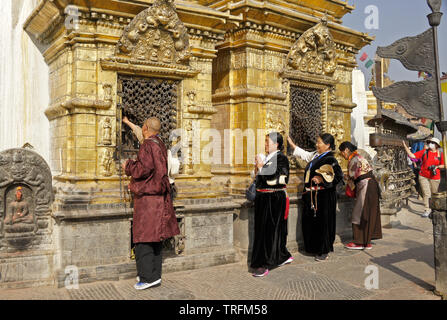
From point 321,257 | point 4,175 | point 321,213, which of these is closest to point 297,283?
→ point 321,257

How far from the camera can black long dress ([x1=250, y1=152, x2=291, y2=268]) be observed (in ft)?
18.8

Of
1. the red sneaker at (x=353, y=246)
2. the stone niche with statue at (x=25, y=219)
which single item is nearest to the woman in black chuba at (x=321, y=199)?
the red sneaker at (x=353, y=246)

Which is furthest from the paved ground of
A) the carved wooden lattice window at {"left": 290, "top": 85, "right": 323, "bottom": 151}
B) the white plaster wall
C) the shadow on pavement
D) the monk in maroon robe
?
the white plaster wall

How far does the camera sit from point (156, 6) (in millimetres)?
5512

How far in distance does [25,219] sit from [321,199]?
4.31m

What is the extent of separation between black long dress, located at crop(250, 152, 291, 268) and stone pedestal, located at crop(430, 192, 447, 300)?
198 cm

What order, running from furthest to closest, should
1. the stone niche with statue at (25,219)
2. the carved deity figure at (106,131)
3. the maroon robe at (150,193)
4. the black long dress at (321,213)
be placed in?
the black long dress at (321,213) < the carved deity figure at (106,131) < the stone niche with statue at (25,219) < the maroon robe at (150,193)

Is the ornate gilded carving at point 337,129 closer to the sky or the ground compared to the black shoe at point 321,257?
closer to the sky

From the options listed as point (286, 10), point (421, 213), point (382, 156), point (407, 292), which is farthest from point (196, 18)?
point (421, 213)

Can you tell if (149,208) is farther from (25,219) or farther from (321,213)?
(321,213)

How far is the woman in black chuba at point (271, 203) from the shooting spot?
18.8 feet

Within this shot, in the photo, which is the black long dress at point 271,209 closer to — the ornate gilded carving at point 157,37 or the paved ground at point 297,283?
the paved ground at point 297,283

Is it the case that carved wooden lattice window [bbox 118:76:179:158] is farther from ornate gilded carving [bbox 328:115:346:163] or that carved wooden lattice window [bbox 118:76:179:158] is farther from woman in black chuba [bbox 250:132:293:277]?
ornate gilded carving [bbox 328:115:346:163]

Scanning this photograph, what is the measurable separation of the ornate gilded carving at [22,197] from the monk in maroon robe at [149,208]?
121 cm
